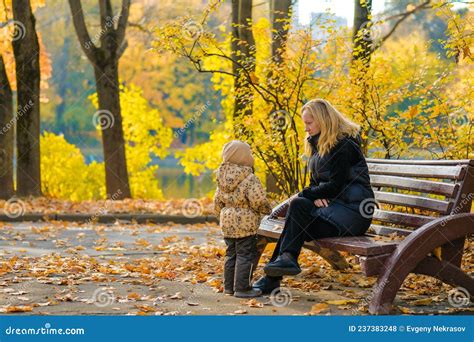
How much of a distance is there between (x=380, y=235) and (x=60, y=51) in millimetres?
41794

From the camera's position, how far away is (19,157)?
16391 mm

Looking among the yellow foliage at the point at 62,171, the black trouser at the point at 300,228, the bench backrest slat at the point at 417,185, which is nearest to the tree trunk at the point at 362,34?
the bench backrest slat at the point at 417,185

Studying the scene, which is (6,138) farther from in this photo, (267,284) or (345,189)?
(345,189)

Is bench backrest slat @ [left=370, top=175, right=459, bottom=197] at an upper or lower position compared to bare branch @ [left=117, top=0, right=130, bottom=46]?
lower

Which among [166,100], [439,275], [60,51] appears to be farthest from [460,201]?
[60,51]

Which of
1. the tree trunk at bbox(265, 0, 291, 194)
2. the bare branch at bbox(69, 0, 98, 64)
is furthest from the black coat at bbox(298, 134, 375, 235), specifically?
the bare branch at bbox(69, 0, 98, 64)

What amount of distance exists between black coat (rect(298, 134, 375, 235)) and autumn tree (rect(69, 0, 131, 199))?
11.0m

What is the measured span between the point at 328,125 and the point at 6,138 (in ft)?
39.9

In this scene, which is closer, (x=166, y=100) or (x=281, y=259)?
(x=281, y=259)

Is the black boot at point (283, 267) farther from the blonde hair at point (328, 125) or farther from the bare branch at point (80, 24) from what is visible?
the bare branch at point (80, 24)

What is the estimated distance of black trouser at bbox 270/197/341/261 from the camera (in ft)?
20.7

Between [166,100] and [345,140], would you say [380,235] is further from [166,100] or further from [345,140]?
[166,100]

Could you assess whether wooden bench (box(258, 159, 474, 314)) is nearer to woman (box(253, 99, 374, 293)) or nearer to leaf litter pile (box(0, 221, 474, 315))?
woman (box(253, 99, 374, 293))

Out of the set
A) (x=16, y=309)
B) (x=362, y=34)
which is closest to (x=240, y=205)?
(x=16, y=309)
